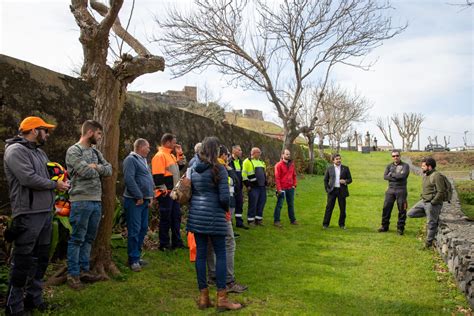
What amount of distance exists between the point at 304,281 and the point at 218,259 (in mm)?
1795

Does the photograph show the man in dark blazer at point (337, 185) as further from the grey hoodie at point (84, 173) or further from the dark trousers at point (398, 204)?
the grey hoodie at point (84, 173)

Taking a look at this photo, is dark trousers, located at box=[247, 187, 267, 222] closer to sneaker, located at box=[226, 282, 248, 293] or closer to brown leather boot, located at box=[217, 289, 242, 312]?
sneaker, located at box=[226, 282, 248, 293]

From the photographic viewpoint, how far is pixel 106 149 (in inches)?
223

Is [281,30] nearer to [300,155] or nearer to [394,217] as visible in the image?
[394,217]

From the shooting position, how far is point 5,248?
17.4 ft

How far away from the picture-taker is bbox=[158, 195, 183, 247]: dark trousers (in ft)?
23.3

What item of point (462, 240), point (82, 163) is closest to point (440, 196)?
point (462, 240)

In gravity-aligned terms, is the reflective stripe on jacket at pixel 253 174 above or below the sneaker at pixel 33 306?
above

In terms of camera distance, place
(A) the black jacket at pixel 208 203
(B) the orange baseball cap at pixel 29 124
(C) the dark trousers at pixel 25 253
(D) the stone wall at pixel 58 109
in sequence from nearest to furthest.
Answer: (C) the dark trousers at pixel 25 253, (B) the orange baseball cap at pixel 29 124, (A) the black jacket at pixel 208 203, (D) the stone wall at pixel 58 109

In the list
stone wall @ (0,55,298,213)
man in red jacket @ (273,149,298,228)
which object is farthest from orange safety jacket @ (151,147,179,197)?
man in red jacket @ (273,149,298,228)

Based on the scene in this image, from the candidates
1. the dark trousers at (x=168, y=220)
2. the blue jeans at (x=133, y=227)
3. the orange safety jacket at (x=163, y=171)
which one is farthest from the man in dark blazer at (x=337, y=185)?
the blue jeans at (x=133, y=227)

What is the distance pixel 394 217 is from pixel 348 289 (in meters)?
6.52

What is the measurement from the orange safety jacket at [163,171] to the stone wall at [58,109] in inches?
60.4

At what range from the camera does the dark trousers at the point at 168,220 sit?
23.3 feet
